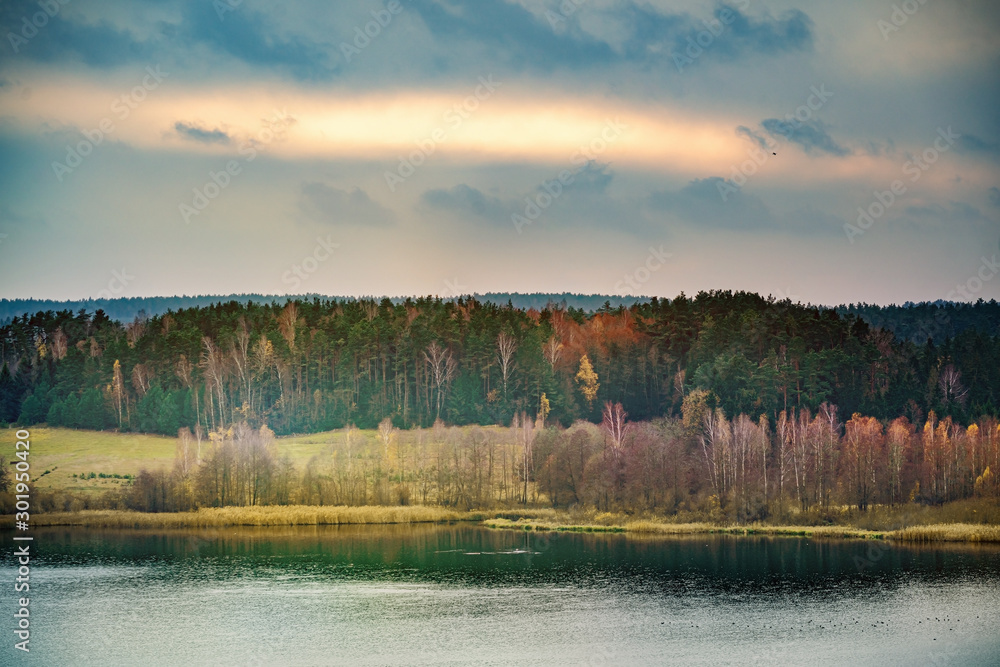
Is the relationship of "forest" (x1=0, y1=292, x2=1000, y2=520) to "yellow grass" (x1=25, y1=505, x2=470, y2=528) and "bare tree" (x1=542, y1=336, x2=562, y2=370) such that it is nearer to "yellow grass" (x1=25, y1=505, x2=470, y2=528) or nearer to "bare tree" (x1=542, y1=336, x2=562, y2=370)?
"bare tree" (x1=542, y1=336, x2=562, y2=370)

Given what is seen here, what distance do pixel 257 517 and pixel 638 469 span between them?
3825 cm

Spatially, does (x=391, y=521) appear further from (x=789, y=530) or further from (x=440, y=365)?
(x=440, y=365)

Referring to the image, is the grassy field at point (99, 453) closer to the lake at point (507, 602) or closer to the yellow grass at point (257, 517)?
the yellow grass at point (257, 517)

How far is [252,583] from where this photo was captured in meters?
74.2

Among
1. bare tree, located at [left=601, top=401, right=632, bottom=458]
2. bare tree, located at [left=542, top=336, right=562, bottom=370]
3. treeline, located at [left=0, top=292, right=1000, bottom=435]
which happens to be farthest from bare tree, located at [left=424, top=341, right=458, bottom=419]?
bare tree, located at [left=601, top=401, right=632, bottom=458]

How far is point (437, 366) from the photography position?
14838 centimetres

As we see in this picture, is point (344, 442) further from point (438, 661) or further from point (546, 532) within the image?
point (438, 661)

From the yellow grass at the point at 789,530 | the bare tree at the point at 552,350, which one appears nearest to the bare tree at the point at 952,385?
the yellow grass at the point at 789,530

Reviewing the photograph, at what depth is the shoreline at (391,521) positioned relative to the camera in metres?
95.7

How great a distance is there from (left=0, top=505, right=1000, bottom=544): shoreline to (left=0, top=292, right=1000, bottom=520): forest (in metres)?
3.07

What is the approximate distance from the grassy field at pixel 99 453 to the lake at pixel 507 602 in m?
23.8

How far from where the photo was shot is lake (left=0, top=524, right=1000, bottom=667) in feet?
184

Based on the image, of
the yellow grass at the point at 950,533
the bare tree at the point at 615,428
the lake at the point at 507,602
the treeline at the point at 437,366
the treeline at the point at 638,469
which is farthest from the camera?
the treeline at the point at 437,366

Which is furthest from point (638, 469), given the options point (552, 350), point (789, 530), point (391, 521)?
point (552, 350)
